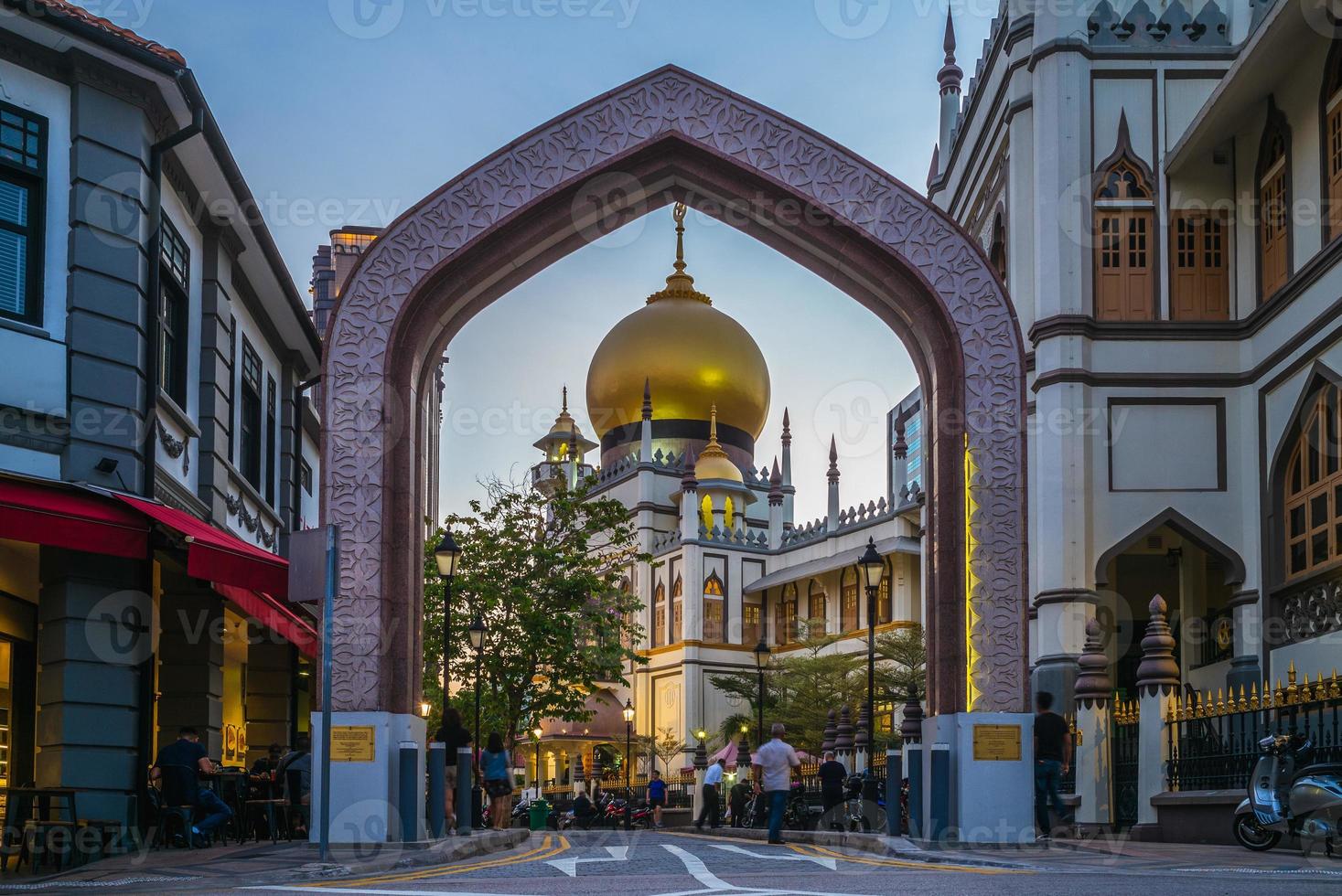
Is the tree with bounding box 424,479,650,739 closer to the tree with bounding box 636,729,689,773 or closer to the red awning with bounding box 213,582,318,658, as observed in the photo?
the red awning with bounding box 213,582,318,658

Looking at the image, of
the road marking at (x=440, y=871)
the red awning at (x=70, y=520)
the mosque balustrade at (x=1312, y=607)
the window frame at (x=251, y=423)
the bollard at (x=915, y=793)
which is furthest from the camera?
the window frame at (x=251, y=423)

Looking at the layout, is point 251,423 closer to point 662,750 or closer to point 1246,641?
point 1246,641

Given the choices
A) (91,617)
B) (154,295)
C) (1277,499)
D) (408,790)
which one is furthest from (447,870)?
(1277,499)

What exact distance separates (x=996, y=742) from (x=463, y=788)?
5923 millimetres

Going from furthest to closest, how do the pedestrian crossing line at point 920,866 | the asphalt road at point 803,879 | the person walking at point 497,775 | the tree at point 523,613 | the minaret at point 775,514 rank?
1. the minaret at point 775,514
2. the tree at point 523,613
3. the person walking at point 497,775
4. the pedestrian crossing line at point 920,866
5. the asphalt road at point 803,879

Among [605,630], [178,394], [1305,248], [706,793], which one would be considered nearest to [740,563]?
[605,630]

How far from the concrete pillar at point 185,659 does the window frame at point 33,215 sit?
4455mm

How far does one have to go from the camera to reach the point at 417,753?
15703 mm

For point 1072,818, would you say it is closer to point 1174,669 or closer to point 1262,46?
point 1174,669

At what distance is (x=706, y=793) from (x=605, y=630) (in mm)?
6757

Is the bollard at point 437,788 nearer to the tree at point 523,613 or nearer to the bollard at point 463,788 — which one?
the bollard at point 463,788

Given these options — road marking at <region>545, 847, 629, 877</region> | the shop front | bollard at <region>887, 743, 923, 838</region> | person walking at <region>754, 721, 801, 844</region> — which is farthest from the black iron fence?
the shop front

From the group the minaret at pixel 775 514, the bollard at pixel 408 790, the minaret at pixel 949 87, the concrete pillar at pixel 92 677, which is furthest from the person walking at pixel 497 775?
the minaret at pixel 775 514

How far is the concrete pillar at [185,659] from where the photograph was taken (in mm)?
18469
